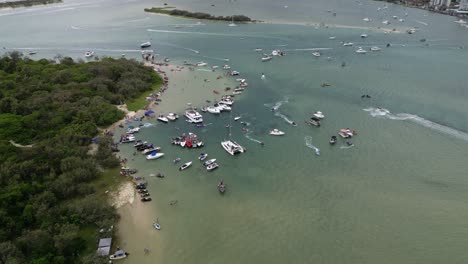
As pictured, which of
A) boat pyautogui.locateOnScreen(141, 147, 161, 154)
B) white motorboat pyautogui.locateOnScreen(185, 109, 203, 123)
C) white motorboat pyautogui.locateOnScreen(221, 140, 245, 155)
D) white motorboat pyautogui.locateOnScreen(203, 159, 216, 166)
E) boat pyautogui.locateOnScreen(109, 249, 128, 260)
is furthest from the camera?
white motorboat pyautogui.locateOnScreen(185, 109, 203, 123)

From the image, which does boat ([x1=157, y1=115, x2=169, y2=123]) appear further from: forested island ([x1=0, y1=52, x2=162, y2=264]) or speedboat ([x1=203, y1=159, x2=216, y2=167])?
speedboat ([x1=203, y1=159, x2=216, y2=167])

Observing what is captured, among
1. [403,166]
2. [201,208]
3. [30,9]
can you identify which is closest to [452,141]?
[403,166]

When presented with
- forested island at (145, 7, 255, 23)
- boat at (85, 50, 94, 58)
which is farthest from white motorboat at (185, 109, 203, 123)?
forested island at (145, 7, 255, 23)

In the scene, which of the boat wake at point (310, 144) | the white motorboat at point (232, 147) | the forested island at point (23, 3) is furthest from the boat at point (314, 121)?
the forested island at point (23, 3)

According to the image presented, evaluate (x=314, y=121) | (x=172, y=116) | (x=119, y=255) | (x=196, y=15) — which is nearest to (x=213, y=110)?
(x=172, y=116)

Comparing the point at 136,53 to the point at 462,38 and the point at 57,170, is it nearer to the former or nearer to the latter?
the point at 57,170

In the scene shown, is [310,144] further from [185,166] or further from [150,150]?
[150,150]

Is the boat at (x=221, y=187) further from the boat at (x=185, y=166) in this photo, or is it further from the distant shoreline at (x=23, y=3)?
the distant shoreline at (x=23, y=3)
